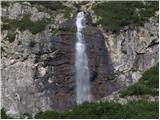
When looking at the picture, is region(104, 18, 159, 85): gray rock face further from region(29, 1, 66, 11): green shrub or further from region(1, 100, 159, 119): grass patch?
region(1, 100, 159, 119): grass patch

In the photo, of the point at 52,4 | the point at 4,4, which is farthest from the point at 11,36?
the point at 52,4

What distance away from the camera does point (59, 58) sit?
46062 millimetres

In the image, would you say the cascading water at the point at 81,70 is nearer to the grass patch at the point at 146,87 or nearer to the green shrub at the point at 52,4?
the green shrub at the point at 52,4

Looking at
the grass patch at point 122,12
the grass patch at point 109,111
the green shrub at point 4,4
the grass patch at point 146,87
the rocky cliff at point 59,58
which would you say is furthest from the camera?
the green shrub at point 4,4

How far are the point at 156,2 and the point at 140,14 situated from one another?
3.66 m

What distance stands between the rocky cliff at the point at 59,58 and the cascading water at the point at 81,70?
0.40 meters

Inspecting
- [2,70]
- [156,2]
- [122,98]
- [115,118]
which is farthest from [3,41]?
[115,118]

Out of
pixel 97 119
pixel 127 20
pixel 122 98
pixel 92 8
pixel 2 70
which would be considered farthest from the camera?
pixel 92 8

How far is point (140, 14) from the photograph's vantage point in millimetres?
50188

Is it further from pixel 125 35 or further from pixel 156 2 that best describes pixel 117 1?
pixel 125 35

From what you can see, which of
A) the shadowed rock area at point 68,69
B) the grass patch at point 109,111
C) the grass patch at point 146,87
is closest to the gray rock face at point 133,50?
the shadowed rock area at point 68,69

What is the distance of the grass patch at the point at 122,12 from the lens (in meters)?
48.7

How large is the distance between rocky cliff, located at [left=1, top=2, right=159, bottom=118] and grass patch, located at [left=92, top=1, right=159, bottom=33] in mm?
670

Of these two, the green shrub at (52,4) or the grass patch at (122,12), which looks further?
the green shrub at (52,4)
